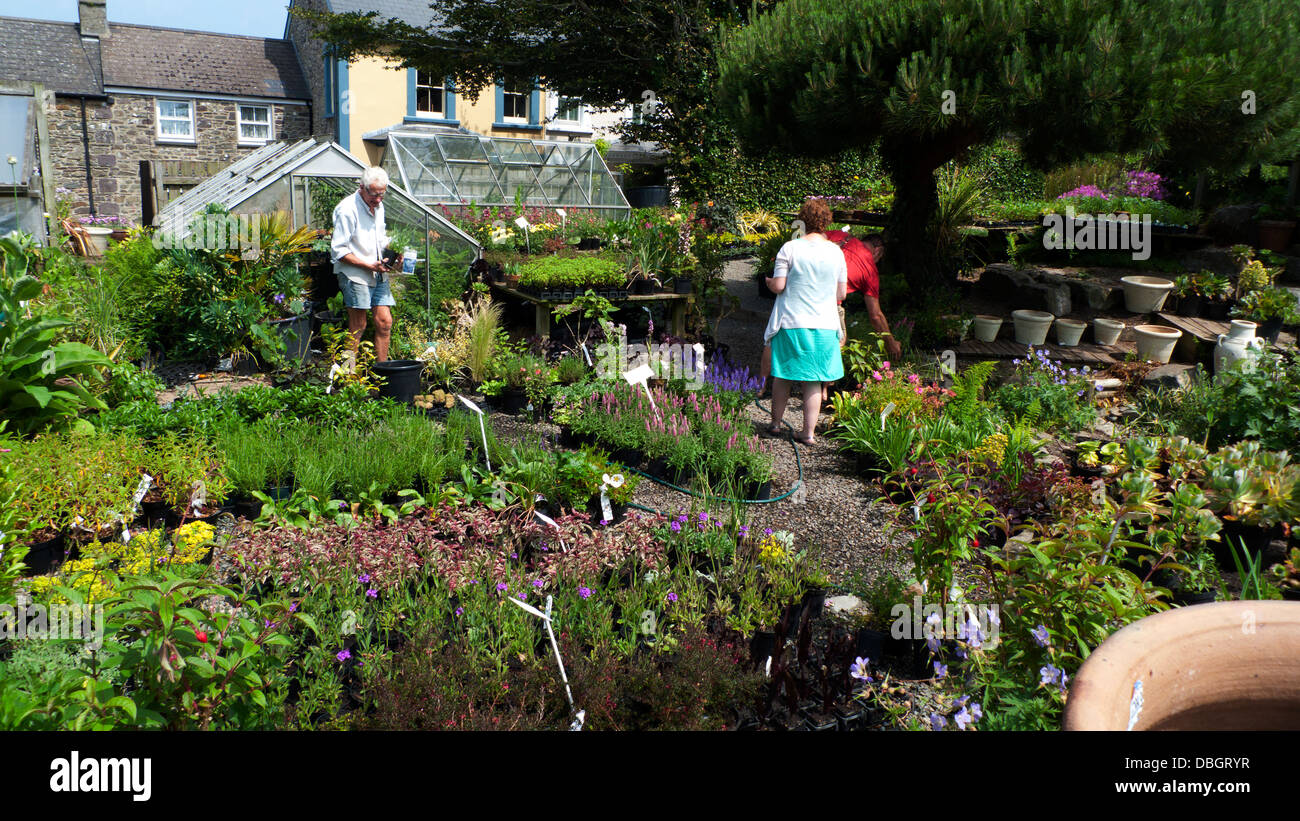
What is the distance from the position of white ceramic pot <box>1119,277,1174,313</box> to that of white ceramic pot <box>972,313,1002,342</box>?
158 cm

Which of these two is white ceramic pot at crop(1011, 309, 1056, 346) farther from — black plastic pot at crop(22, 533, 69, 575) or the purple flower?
black plastic pot at crop(22, 533, 69, 575)

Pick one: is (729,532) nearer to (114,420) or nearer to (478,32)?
(114,420)

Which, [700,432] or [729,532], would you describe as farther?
[700,432]

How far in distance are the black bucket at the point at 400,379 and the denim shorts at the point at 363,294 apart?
2.33ft

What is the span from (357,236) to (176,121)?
18957mm

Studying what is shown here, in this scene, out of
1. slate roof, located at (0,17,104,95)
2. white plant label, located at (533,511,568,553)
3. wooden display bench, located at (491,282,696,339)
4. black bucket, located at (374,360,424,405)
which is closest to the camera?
white plant label, located at (533,511,568,553)

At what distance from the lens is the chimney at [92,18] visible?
2208 centimetres

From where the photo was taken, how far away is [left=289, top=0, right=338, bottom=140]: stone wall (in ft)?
73.6

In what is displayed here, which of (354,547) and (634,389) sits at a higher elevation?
(634,389)

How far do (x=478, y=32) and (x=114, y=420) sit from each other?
13762mm

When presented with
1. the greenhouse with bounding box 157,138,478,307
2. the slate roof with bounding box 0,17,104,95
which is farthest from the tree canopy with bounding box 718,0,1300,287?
the slate roof with bounding box 0,17,104,95
